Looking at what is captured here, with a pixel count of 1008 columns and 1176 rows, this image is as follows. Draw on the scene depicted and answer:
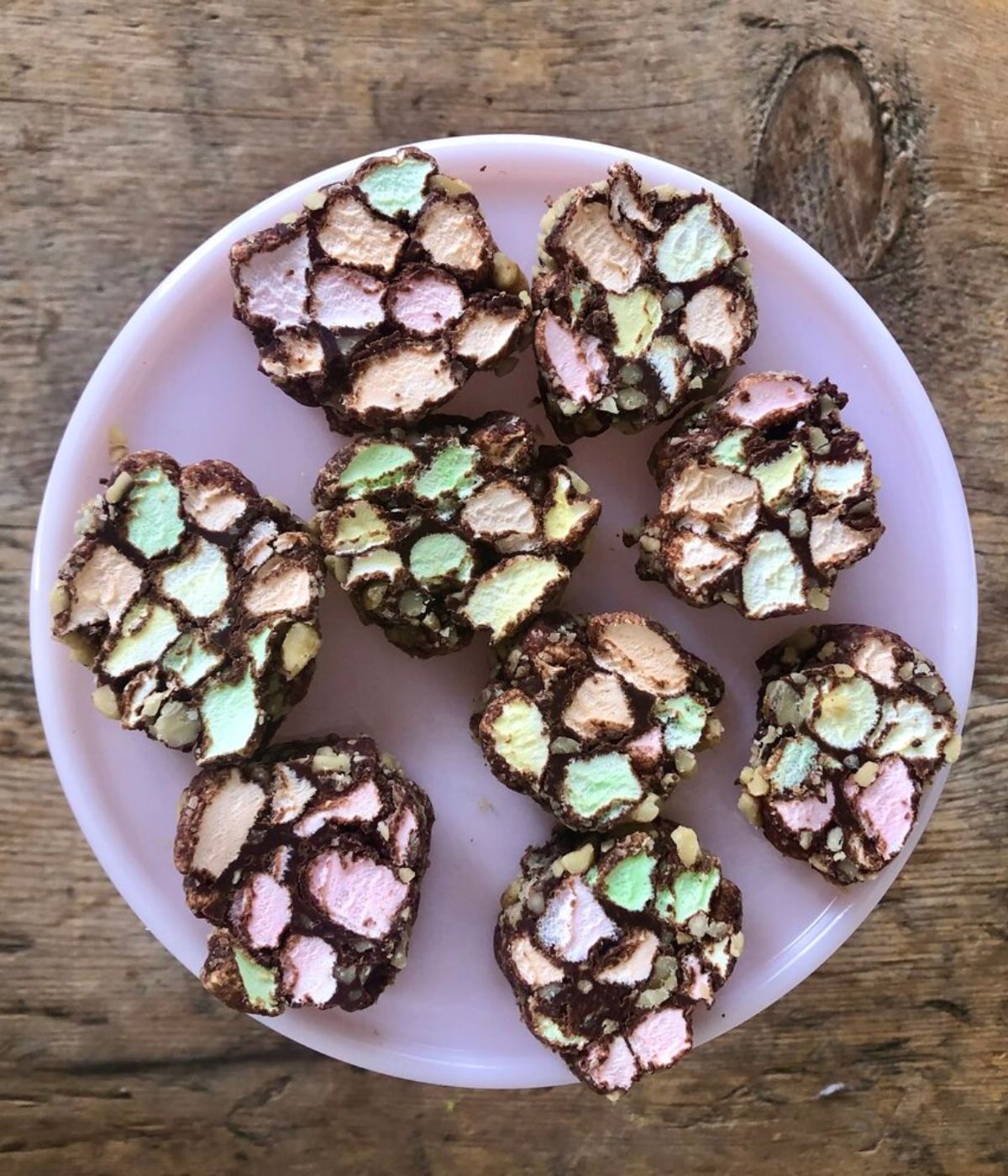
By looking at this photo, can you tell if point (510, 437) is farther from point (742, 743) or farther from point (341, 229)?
point (742, 743)

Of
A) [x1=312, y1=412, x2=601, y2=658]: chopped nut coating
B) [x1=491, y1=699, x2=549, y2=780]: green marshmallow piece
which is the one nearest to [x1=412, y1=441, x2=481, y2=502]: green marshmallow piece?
[x1=312, y1=412, x2=601, y2=658]: chopped nut coating

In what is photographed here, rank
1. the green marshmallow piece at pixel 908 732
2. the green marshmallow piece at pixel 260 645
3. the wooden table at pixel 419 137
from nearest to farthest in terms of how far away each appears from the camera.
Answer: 1. the green marshmallow piece at pixel 260 645
2. the green marshmallow piece at pixel 908 732
3. the wooden table at pixel 419 137

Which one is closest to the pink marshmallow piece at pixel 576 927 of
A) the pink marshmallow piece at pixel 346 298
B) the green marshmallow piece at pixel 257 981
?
the green marshmallow piece at pixel 257 981

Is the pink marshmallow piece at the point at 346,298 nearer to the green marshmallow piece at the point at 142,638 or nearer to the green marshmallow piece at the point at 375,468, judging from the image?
the green marshmallow piece at the point at 375,468

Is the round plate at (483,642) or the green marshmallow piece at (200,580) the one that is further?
the round plate at (483,642)

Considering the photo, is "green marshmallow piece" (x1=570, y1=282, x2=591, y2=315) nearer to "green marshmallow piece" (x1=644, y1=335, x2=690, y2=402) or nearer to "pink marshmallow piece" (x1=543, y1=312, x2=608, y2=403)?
"pink marshmallow piece" (x1=543, y1=312, x2=608, y2=403)

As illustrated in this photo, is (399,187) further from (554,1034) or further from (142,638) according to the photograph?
(554,1034)
